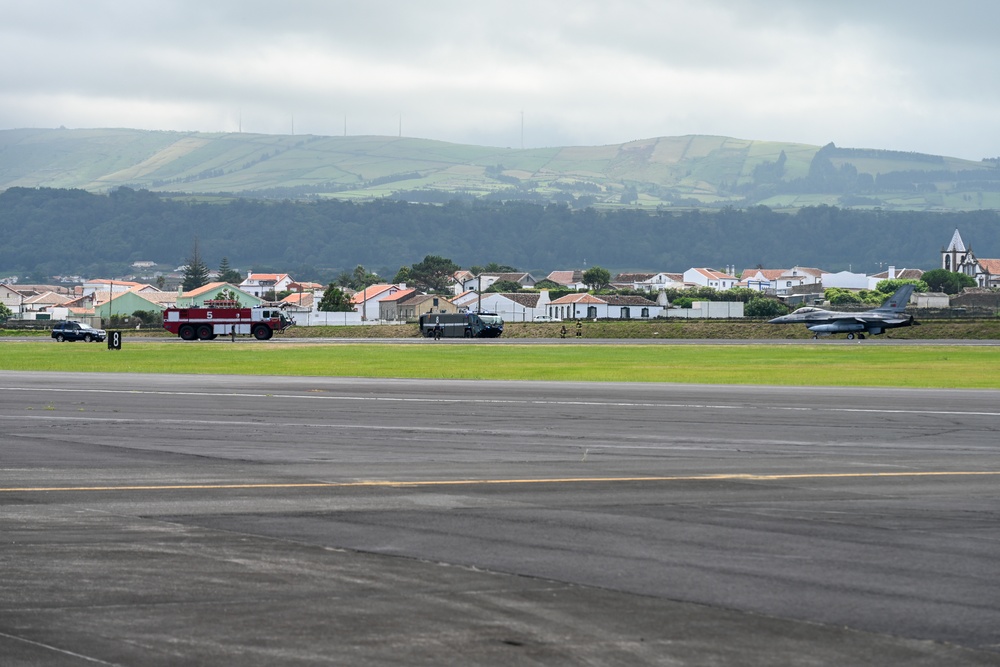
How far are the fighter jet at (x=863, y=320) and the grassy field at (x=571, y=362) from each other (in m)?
13.3

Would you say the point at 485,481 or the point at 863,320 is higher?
the point at 863,320

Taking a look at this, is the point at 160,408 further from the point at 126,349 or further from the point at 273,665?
the point at 126,349

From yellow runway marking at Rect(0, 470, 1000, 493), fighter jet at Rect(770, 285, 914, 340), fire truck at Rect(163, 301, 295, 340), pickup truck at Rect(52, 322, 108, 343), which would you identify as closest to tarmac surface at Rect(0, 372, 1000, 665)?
yellow runway marking at Rect(0, 470, 1000, 493)

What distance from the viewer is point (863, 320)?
85.8 m

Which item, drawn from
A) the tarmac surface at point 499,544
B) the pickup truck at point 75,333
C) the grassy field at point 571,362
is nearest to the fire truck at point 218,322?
the pickup truck at point 75,333

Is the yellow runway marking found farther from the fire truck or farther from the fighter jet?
the fire truck

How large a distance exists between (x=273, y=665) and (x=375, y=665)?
0.77 metres

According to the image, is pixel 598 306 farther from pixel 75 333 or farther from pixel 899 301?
pixel 75 333

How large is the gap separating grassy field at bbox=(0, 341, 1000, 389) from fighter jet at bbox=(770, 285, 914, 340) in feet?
43.6

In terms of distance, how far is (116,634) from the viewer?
30.3 feet

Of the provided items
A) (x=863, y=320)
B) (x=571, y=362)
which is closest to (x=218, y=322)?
(x=571, y=362)

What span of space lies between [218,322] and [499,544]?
83.4 meters

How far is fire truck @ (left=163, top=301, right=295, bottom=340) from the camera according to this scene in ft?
303

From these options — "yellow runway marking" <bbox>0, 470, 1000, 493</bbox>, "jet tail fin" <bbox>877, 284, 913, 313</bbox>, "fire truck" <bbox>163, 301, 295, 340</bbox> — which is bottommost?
"yellow runway marking" <bbox>0, 470, 1000, 493</bbox>
